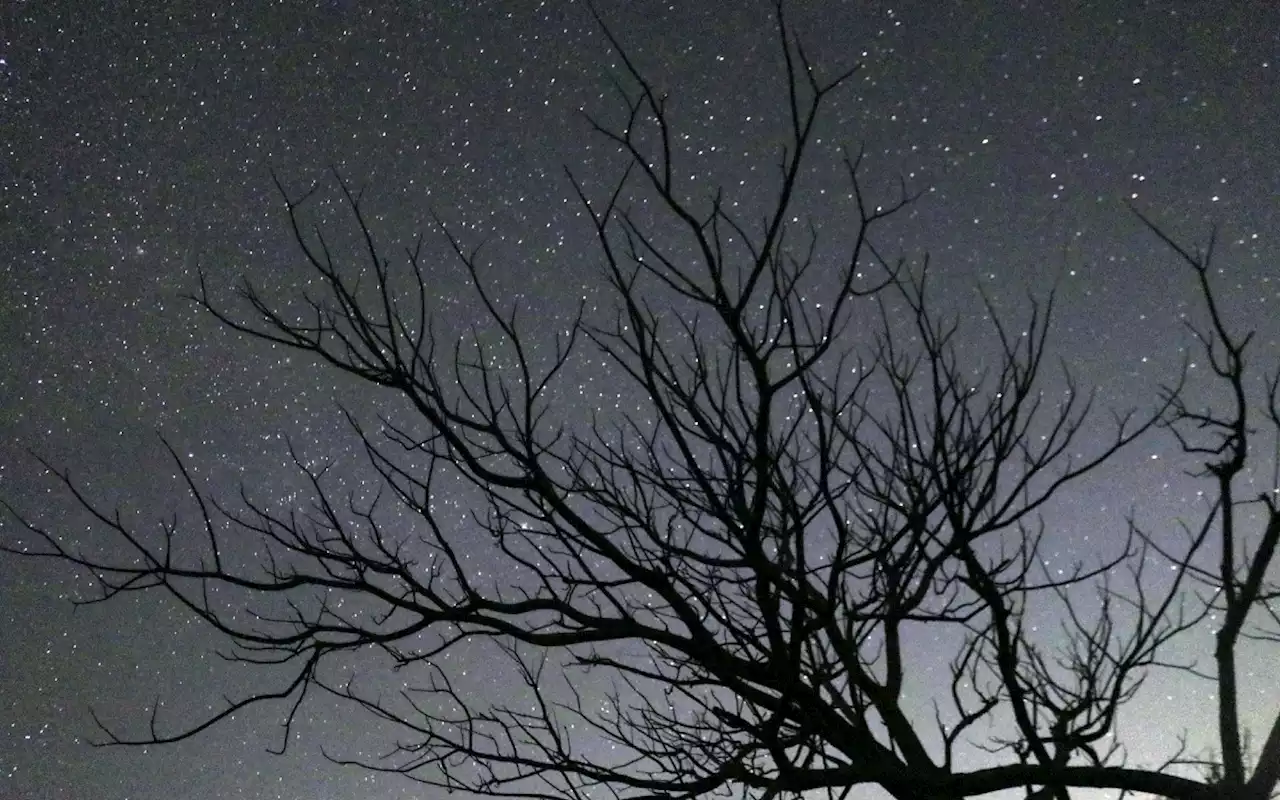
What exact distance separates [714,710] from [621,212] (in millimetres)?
1404

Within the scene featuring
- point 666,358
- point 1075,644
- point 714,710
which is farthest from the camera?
point 1075,644

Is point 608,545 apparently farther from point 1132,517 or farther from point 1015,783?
point 1132,517

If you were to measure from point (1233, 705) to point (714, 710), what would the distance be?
1339mm

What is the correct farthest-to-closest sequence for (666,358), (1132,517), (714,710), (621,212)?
(1132,517), (714,710), (666,358), (621,212)

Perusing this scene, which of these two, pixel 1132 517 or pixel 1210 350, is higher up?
pixel 1210 350

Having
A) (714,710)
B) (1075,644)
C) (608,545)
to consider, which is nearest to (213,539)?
(608,545)

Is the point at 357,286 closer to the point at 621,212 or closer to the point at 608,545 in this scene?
the point at 621,212

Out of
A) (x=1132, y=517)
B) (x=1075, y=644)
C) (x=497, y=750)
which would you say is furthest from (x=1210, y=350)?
(x=497, y=750)

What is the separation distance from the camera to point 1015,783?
2.37 meters

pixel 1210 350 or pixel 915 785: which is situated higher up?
pixel 1210 350

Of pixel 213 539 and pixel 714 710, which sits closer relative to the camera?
pixel 213 539

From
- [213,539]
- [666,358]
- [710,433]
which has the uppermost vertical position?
[666,358]

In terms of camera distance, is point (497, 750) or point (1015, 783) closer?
point (1015, 783)

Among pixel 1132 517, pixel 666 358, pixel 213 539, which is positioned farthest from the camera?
pixel 1132 517
